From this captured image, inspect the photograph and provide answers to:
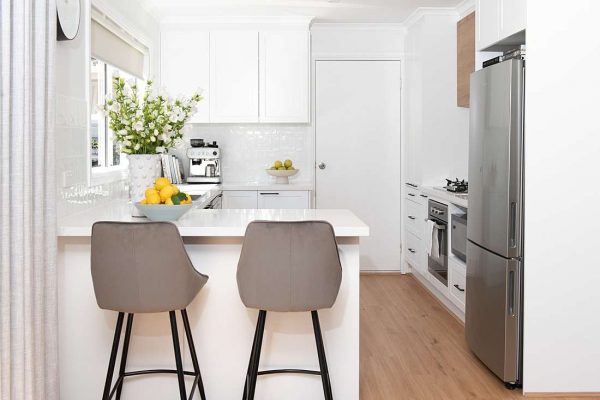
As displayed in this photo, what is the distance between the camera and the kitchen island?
286 centimetres

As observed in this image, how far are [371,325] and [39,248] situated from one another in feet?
9.05

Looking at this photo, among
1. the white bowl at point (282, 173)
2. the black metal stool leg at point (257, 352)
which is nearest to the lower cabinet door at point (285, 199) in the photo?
the white bowl at point (282, 173)

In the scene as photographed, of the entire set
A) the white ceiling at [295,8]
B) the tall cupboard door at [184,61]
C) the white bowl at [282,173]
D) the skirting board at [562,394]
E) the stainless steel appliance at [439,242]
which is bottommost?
the skirting board at [562,394]

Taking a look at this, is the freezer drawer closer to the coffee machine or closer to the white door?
the white door

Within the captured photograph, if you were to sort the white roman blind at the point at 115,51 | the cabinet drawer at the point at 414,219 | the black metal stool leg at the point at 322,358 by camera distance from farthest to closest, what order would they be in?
1. the cabinet drawer at the point at 414,219
2. the white roman blind at the point at 115,51
3. the black metal stool leg at the point at 322,358

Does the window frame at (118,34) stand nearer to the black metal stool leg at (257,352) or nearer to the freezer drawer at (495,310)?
the black metal stool leg at (257,352)

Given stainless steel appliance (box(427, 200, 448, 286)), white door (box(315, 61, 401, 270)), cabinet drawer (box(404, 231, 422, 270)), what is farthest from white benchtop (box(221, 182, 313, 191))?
stainless steel appliance (box(427, 200, 448, 286))

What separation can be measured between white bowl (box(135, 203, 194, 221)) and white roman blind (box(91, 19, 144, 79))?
1.33 meters

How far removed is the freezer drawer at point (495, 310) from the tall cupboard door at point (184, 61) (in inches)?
129

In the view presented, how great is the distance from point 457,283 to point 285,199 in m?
1.95

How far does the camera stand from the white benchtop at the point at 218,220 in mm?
2699

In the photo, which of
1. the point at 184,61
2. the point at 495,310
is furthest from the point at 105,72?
the point at 495,310

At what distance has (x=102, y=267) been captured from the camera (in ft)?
8.03

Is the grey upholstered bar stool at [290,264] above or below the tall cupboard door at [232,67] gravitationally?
below
